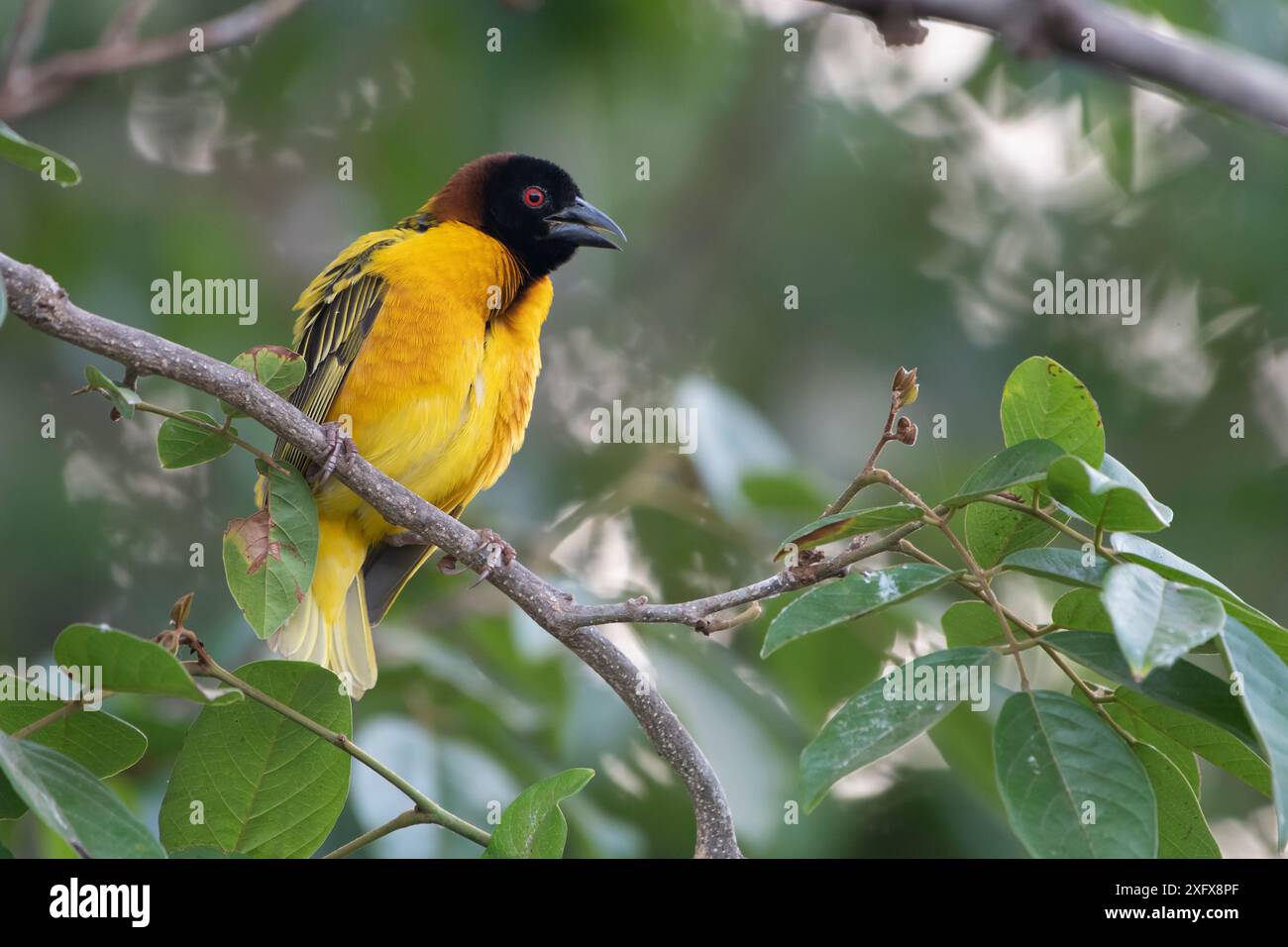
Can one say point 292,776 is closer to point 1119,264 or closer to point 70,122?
point 70,122

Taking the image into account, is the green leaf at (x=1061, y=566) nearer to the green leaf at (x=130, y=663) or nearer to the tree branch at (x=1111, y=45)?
the green leaf at (x=130, y=663)

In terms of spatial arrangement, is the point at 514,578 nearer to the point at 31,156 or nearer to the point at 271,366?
the point at 271,366

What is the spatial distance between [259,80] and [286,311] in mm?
1095

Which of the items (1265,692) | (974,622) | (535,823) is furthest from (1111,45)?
(535,823)

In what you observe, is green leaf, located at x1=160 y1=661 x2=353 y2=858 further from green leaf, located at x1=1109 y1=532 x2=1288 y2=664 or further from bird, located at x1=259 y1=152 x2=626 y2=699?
bird, located at x1=259 y1=152 x2=626 y2=699

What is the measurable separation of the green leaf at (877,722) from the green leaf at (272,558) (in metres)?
0.85

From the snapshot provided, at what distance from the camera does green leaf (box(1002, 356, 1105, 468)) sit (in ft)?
5.20

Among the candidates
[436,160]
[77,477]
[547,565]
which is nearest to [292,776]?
[547,565]

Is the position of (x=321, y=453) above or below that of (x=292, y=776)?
above

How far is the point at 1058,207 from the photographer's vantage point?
247 inches

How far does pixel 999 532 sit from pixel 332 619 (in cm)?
217

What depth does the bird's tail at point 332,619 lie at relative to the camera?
11.2 ft

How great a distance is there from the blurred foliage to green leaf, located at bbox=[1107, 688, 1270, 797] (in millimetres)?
1592

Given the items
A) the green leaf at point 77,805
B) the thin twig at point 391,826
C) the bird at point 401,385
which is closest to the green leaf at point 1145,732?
the thin twig at point 391,826
